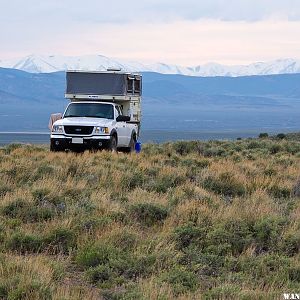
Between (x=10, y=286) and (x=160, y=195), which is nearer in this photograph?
(x=10, y=286)

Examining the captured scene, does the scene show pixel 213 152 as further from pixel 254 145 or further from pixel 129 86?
pixel 254 145

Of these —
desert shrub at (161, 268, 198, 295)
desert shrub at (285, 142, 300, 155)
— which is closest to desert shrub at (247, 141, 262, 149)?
desert shrub at (285, 142, 300, 155)

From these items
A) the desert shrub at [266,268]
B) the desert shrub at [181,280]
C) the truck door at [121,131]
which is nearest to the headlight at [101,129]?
the truck door at [121,131]

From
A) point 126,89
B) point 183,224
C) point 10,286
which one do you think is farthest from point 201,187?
point 126,89

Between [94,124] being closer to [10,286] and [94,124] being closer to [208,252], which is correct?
[208,252]

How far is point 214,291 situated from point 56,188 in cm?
508

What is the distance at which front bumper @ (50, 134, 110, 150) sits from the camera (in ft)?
59.3

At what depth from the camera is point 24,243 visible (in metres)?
7.12

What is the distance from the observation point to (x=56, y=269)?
6137 mm

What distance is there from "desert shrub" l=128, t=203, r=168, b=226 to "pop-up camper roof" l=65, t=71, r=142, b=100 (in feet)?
39.1

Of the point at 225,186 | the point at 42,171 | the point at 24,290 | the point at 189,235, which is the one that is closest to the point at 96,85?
the point at 42,171

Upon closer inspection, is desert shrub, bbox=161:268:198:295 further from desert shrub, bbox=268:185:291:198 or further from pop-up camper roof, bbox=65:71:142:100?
pop-up camper roof, bbox=65:71:142:100

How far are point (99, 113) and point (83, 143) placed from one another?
1.43 m

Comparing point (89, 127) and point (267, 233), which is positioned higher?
point (89, 127)
